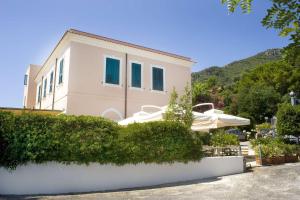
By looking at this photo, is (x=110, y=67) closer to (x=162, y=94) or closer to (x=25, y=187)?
(x=162, y=94)

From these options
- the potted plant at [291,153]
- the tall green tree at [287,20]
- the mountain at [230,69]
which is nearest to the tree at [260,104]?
the potted plant at [291,153]

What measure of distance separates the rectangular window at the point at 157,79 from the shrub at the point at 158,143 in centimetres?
882

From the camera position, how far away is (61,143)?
9.44 metres

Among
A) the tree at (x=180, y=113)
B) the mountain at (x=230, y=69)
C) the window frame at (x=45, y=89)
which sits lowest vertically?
the tree at (x=180, y=113)

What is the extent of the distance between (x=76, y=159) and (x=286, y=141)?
13.7 m

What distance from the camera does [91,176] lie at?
999cm

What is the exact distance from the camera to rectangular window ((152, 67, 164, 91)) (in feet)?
66.2

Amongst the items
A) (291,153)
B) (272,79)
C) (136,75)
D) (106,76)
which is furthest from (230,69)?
(106,76)

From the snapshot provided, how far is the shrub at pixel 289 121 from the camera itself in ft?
55.7

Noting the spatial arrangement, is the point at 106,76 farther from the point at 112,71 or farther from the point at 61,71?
the point at 61,71

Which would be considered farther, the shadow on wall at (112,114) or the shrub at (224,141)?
the shadow on wall at (112,114)

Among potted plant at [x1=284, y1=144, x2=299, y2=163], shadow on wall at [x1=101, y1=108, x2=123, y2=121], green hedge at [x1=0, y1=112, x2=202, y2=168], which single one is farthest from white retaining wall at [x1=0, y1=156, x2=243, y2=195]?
shadow on wall at [x1=101, y1=108, x2=123, y2=121]

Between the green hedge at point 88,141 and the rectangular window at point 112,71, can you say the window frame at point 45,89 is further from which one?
the green hedge at point 88,141

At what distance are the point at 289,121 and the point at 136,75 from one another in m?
10.5
